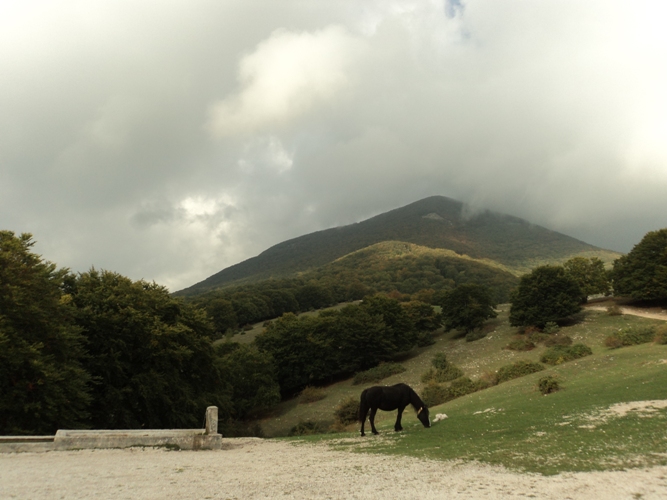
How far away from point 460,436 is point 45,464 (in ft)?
42.6

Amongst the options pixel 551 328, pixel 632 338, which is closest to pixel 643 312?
pixel 551 328

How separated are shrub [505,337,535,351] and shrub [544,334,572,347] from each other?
196cm

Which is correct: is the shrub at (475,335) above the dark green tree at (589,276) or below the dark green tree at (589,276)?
below

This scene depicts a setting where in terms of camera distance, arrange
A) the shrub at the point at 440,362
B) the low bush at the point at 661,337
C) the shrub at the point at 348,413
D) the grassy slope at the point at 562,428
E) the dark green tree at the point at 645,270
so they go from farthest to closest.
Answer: the dark green tree at the point at 645,270
the shrub at the point at 440,362
the shrub at the point at 348,413
the low bush at the point at 661,337
the grassy slope at the point at 562,428

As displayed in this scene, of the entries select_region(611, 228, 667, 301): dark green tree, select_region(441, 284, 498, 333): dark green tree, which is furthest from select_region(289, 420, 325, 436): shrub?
select_region(611, 228, 667, 301): dark green tree

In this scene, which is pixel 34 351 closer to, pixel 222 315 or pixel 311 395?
pixel 311 395

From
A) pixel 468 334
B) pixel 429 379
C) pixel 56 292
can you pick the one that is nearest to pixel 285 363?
pixel 429 379

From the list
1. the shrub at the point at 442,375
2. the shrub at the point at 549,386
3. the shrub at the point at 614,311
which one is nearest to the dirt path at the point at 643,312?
the shrub at the point at 614,311

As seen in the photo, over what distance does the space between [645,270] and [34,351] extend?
7373 cm

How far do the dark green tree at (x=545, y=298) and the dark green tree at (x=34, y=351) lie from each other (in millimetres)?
59284

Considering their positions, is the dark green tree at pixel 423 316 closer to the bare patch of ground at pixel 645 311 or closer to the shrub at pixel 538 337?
the shrub at pixel 538 337

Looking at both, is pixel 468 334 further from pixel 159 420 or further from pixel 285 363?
pixel 159 420

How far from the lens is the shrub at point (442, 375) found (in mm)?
46094

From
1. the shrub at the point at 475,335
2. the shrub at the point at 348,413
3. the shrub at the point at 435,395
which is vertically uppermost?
the shrub at the point at 475,335
